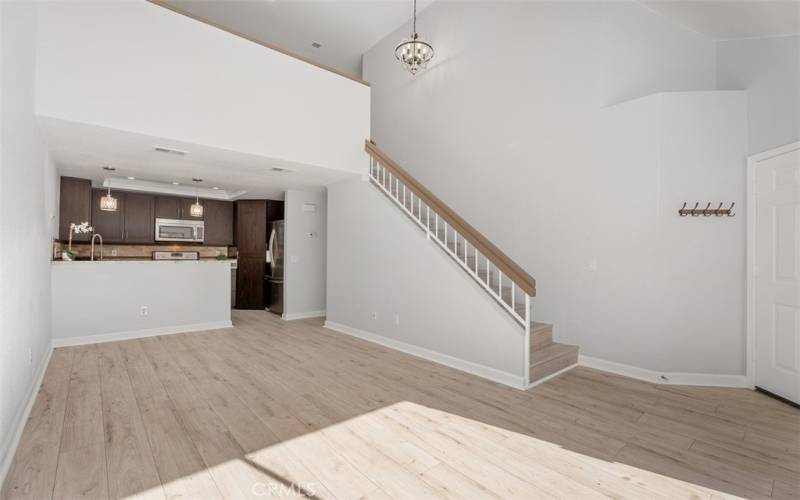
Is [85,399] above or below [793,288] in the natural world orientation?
below

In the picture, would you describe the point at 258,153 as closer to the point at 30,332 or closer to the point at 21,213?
the point at 21,213

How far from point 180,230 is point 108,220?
1.23 m

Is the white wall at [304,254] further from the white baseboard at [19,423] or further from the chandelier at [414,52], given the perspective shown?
the white baseboard at [19,423]

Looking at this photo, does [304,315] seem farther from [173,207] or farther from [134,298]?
[173,207]

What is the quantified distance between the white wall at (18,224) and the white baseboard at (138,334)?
4.53ft

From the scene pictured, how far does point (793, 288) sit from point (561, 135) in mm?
2611

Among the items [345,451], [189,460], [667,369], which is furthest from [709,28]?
[189,460]

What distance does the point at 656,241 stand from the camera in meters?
3.73

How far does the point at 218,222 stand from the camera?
27.3ft

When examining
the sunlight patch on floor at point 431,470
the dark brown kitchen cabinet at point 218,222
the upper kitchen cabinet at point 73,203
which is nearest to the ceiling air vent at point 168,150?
the sunlight patch on floor at point 431,470

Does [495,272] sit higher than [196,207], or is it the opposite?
[196,207]

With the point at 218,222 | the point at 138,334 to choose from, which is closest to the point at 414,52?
the point at 138,334

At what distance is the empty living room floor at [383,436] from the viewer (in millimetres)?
1958

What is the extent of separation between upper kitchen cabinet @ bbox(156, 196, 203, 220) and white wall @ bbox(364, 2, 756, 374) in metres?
5.93
